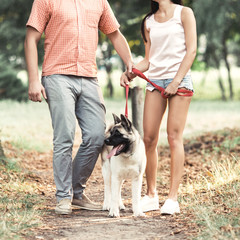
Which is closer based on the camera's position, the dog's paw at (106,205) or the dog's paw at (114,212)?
the dog's paw at (114,212)

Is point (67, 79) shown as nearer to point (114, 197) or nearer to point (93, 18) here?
point (93, 18)

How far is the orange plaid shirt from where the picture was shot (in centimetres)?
476

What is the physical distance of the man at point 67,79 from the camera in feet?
15.6

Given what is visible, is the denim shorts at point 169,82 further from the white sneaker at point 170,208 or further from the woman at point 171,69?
the white sneaker at point 170,208

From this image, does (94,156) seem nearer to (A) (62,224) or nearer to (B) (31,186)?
(A) (62,224)

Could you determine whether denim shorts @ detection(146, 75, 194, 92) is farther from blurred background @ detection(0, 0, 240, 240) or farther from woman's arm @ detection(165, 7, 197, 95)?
blurred background @ detection(0, 0, 240, 240)

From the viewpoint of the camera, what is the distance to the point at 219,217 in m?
4.15

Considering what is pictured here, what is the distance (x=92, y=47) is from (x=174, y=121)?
47.1 inches

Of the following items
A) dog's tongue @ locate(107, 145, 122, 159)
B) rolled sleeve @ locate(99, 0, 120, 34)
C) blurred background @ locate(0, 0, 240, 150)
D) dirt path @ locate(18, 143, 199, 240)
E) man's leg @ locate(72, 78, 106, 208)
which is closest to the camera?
dirt path @ locate(18, 143, 199, 240)

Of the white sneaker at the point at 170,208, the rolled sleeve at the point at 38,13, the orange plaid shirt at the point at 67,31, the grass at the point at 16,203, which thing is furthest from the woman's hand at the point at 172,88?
the grass at the point at 16,203

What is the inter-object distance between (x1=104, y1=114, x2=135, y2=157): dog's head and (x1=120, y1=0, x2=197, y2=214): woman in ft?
1.19

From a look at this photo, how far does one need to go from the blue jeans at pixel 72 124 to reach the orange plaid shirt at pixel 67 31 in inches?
4.8

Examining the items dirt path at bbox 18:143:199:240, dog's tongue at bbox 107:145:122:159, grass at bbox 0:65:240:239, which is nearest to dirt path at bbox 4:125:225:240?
dirt path at bbox 18:143:199:240

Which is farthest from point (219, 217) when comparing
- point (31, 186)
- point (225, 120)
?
point (225, 120)
